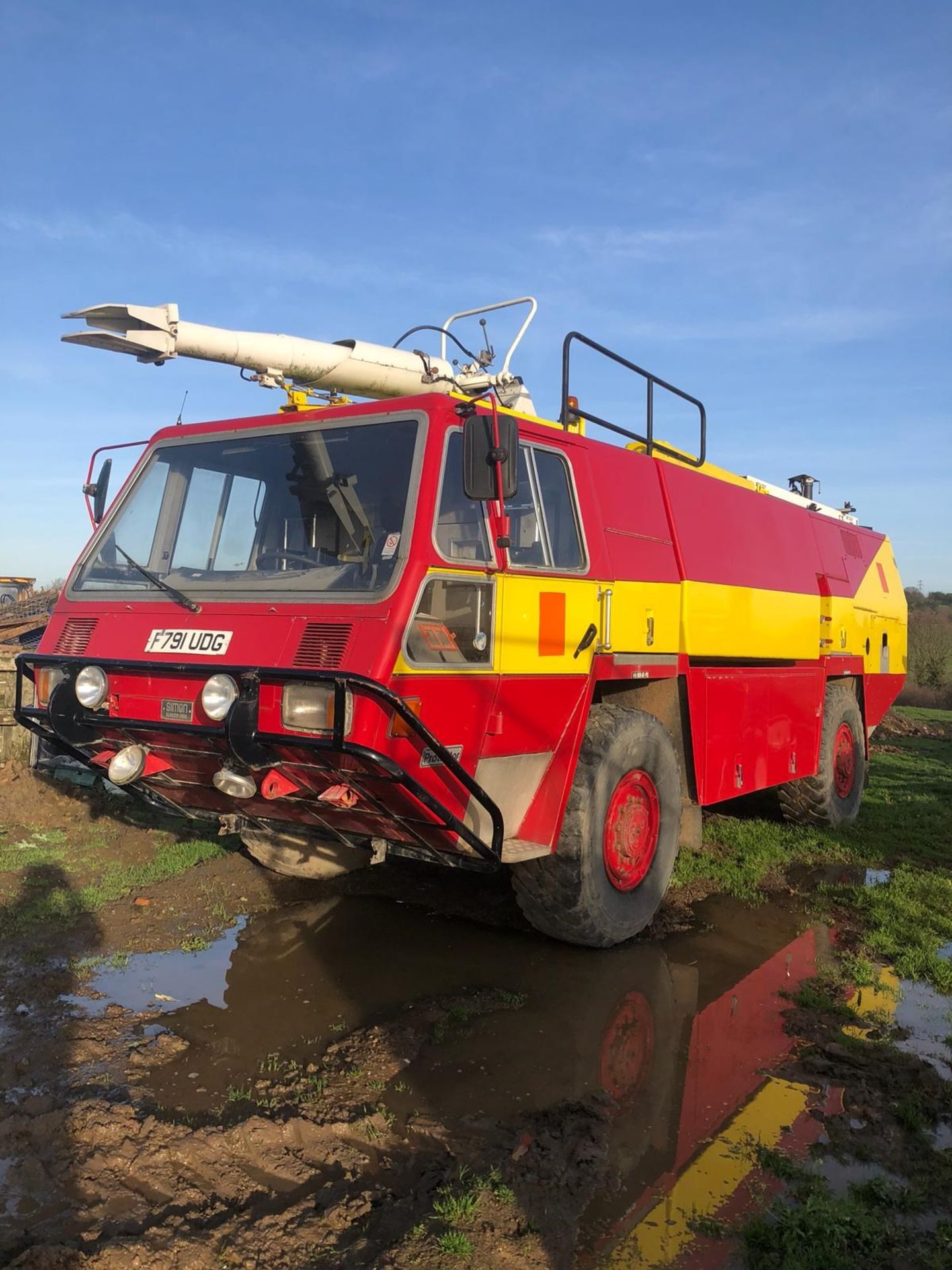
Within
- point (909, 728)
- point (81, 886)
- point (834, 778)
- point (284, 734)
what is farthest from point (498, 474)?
point (909, 728)

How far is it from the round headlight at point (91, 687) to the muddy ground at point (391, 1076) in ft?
4.48

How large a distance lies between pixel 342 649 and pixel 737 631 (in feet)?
11.7

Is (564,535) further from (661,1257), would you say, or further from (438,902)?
(661,1257)

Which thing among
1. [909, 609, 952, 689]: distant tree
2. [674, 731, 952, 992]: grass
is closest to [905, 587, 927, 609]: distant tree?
[909, 609, 952, 689]: distant tree

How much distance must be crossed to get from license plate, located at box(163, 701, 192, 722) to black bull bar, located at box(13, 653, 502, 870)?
1.5 inches

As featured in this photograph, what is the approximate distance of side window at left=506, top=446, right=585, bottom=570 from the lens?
475 cm

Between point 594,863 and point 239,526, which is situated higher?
point 239,526

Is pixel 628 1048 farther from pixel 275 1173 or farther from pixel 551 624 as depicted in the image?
pixel 551 624

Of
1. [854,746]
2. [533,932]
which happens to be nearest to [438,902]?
[533,932]

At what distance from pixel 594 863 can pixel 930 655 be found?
2568 centimetres

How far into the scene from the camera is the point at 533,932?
18.1 feet

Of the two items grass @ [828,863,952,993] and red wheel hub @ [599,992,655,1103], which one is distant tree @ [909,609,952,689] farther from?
red wheel hub @ [599,992,655,1103]

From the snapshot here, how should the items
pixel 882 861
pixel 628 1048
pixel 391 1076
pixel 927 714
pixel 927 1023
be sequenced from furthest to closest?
pixel 927 714
pixel 882 861
pixel 927 1023
pixel 628 1048
pixel 391 1076

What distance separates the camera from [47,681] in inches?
187
